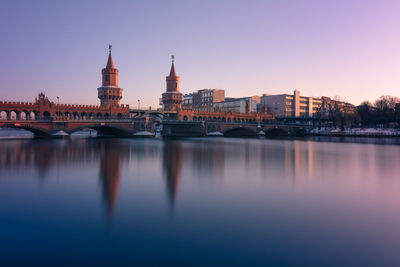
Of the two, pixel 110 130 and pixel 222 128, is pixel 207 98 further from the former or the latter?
pixel 110 130

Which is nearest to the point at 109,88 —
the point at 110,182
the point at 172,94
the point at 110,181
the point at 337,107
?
the point at 172,94

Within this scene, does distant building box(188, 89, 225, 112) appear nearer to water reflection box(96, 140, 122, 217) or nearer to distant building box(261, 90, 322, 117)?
distant building box(261, 90, 322, 117)

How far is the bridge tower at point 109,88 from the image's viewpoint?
275ft

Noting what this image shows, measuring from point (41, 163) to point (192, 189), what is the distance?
1417 centimetres

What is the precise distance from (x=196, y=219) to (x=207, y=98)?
137367 mm

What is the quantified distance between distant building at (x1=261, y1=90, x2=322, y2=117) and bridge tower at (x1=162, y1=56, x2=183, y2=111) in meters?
50.0

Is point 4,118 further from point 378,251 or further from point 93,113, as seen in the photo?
point 378,251

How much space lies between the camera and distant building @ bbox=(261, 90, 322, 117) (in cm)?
13465

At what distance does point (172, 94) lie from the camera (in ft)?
322

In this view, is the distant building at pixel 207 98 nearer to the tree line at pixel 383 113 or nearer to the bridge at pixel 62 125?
the tree line at pixel 383 113

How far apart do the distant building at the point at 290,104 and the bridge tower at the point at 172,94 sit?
49966mm

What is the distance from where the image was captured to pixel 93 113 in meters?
71.1

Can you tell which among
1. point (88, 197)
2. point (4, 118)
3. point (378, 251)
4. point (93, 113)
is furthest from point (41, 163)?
point (93, 113)

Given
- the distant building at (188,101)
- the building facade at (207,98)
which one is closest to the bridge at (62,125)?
the building facade at (207,98)
